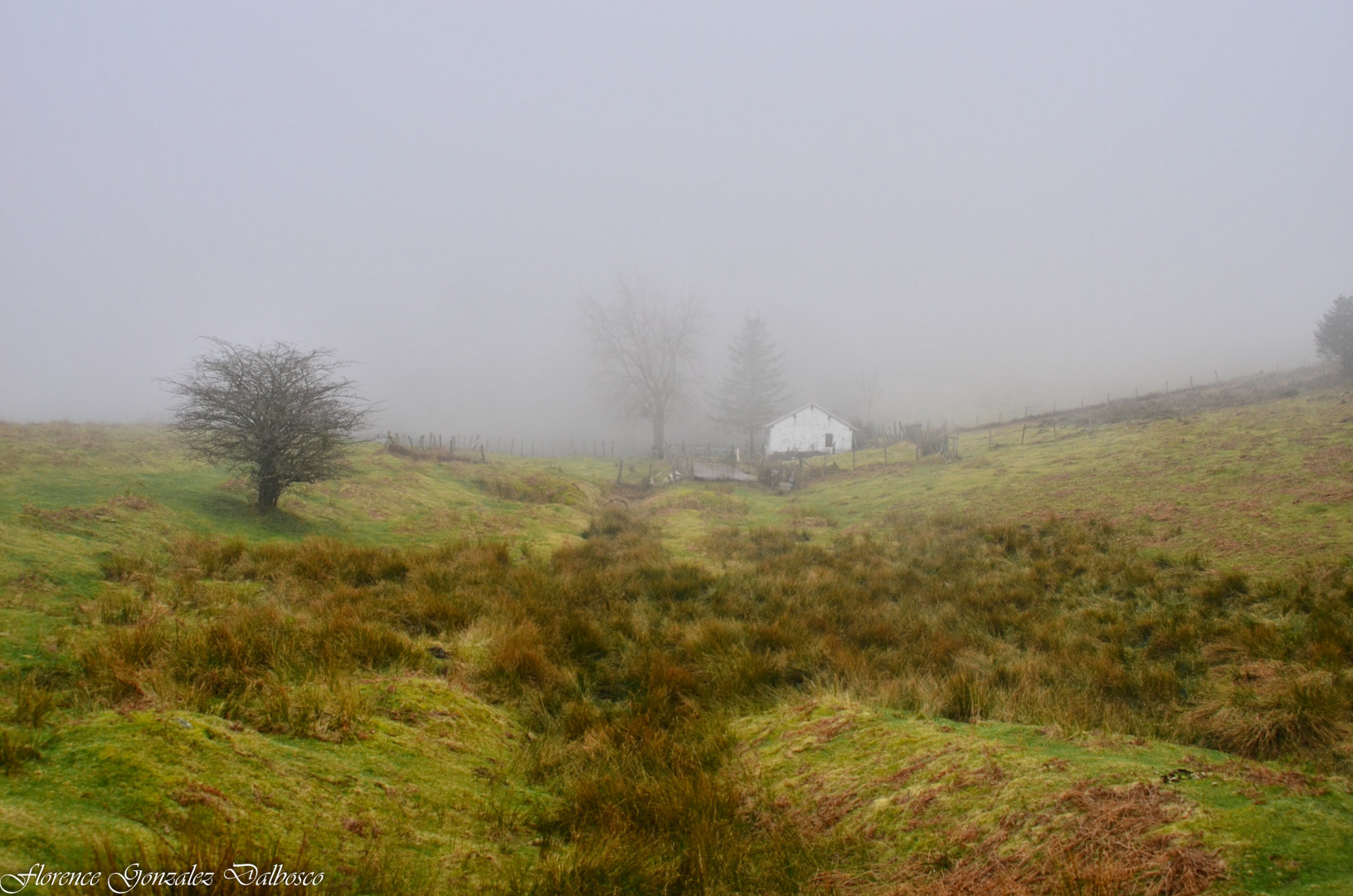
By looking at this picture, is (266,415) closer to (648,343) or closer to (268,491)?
(268,491)

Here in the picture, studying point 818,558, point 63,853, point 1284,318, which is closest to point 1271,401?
point 818,558

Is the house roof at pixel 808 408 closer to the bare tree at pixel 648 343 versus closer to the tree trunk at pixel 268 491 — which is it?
the bare tree at pixel 648 343

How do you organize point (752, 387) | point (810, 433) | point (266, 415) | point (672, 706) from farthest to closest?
1. point (752, 387)
2. point (810, 433)
3. point (266, 415)
4. point (672, 706)

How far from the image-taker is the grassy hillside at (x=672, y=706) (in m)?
2.53

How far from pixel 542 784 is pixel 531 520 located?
13137mm

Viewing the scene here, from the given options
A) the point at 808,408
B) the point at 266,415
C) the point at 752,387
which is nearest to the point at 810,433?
the point at 808,408

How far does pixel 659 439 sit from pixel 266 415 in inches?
1599

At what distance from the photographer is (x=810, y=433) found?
53.2 metres

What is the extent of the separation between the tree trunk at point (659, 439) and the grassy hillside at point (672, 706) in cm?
Result: 3878

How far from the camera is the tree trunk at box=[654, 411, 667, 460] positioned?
5025 cm

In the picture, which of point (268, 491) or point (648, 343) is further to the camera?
point (648, 343)

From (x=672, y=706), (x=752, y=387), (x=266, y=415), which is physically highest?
(x=752, y=387)

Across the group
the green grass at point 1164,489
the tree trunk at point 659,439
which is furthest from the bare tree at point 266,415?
the tree trunk at point 659,439

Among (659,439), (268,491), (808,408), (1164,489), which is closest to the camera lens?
(268,491)
